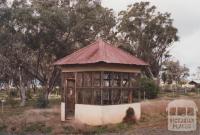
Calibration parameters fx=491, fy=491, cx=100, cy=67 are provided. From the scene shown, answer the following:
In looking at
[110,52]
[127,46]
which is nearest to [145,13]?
[127,46]

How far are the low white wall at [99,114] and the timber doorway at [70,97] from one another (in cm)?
132

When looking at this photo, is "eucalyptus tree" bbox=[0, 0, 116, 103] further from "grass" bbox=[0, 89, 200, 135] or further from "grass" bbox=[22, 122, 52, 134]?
"grass" bbox=[22, 122, 52, 134]

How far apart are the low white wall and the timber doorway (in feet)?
4.34

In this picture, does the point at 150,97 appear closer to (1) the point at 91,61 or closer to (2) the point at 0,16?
(2) the point at 0,16

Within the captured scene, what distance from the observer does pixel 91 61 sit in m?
29.4

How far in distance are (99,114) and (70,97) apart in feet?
11.5

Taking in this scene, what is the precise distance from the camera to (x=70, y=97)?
1249 inches

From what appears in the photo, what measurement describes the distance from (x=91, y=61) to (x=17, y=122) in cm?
621

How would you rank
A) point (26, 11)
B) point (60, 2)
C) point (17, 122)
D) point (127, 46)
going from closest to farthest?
point (17, 122) → point (26, 11) → point (60, 2) → point (127, 46)

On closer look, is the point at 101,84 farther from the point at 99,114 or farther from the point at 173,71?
the point at 173,71
